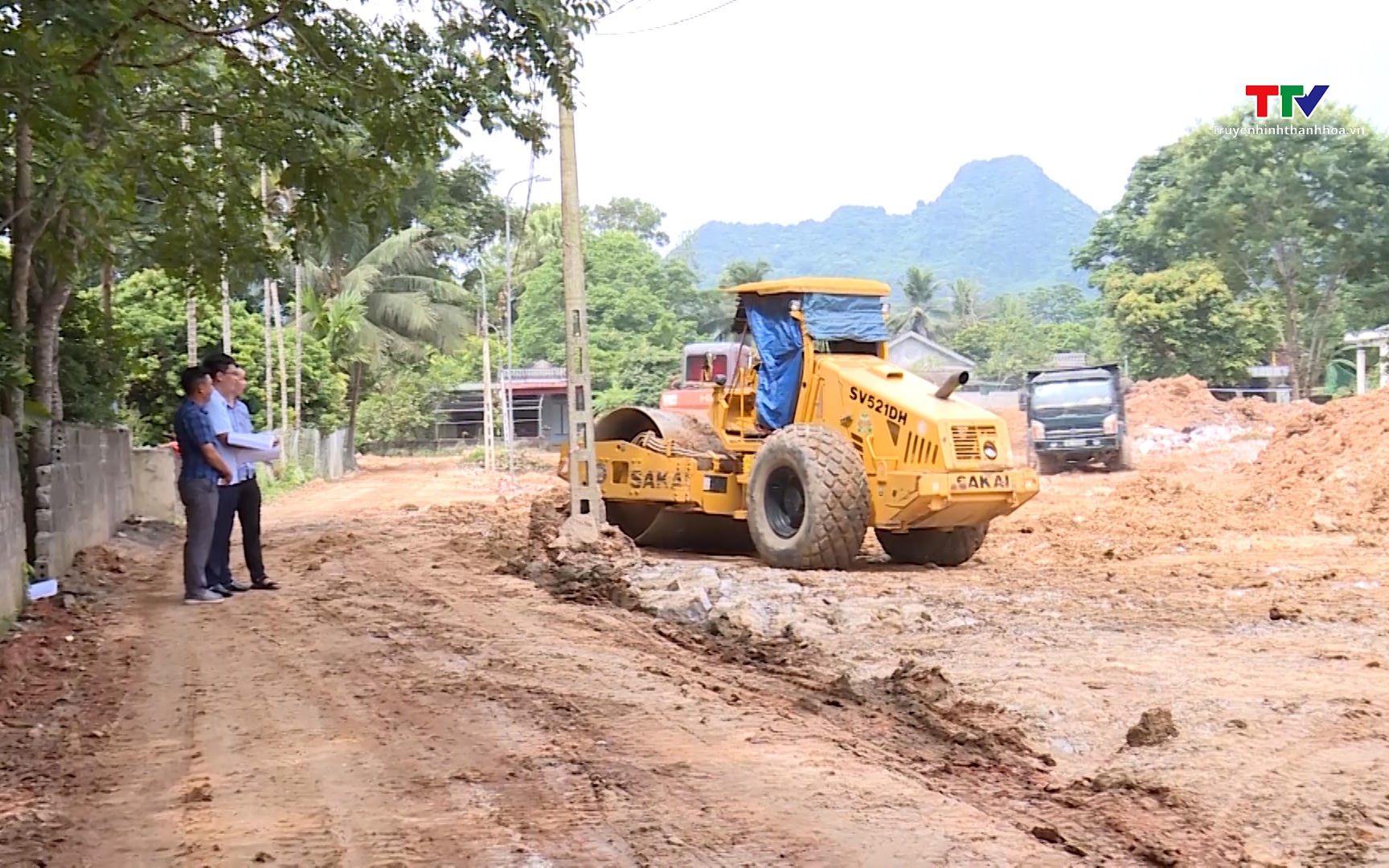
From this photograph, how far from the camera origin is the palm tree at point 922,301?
75.7 meters

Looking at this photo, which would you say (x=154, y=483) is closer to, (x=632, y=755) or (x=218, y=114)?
(x=218, y=114)

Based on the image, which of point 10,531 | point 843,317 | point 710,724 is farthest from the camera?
point 843,317

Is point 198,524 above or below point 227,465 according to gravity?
below

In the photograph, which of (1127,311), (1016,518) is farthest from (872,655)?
(1127,311)

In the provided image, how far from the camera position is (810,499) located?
11.5m

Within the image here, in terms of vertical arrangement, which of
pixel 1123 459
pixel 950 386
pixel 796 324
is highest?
pixel 796 324

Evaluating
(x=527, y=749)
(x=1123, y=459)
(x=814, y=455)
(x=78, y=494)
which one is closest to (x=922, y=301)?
(x=1123, y=459)

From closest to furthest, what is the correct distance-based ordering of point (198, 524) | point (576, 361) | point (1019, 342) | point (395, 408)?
point (198, 524)
point (576, 361)
point (395, 408)
point (1019, 342)

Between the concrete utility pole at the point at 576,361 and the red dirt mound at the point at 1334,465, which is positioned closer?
the concrete utility pole at the point at 576,361

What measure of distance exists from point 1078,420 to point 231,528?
61.5 feet

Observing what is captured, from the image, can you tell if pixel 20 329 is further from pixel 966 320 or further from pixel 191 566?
pixel 966 320

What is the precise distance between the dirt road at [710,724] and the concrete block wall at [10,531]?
1.08ft

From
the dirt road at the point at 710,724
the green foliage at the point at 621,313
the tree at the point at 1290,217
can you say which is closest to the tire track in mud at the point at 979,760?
the dirt road at the point at 710,724

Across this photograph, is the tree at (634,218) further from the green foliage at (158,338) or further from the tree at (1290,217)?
the green foliage at (158,338)
